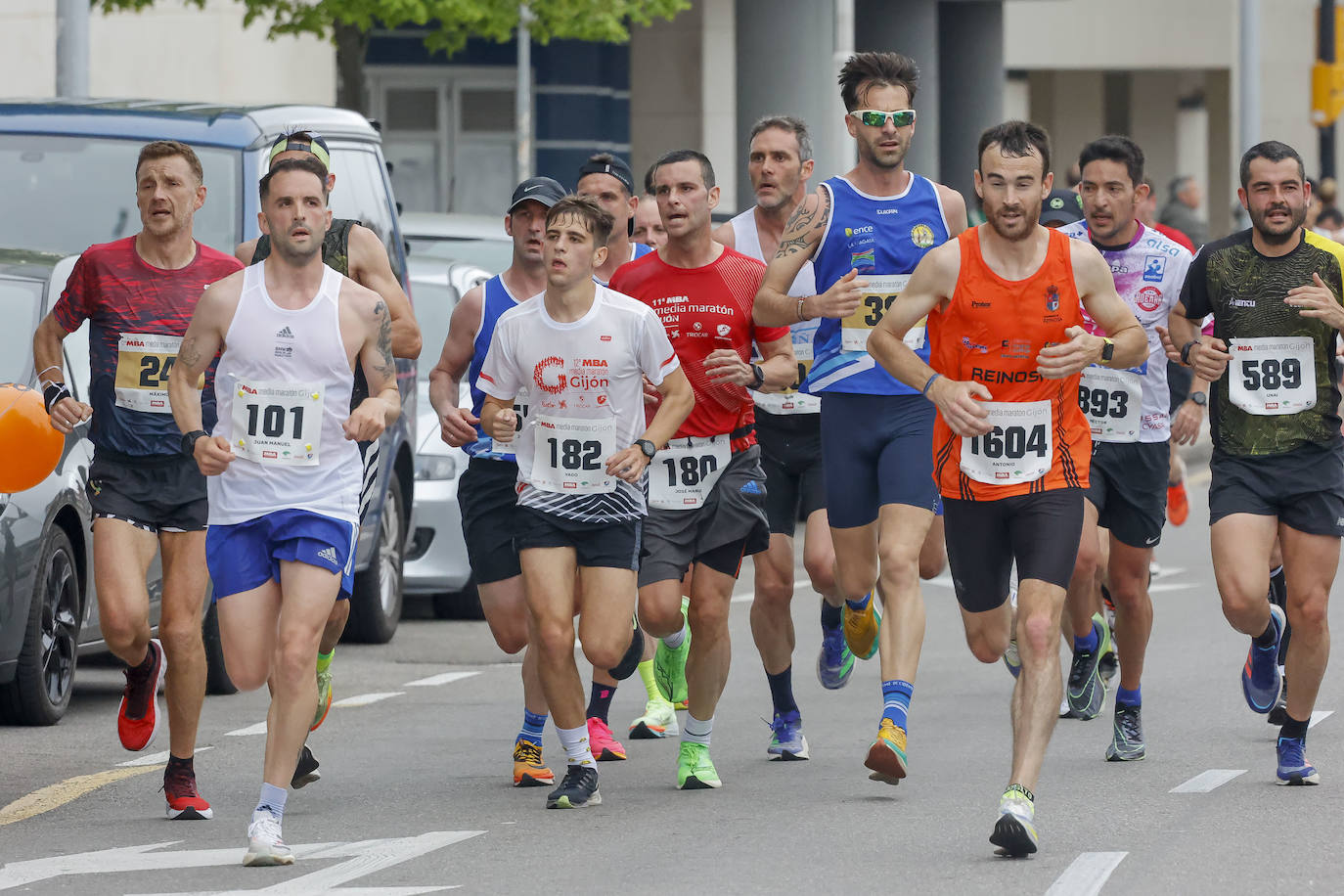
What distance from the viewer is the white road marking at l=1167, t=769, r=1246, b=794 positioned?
855cm

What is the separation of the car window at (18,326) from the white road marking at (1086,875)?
5.07 metres

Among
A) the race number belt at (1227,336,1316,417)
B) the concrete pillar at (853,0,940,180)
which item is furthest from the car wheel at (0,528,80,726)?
the concrete pillar at (853,0,940,180)

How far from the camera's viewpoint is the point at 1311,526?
28.6 feet

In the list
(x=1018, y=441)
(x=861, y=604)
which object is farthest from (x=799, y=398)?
(x=1018, y=441)

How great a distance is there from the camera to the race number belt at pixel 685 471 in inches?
350

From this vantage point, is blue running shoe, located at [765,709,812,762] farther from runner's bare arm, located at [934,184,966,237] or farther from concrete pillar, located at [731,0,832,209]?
concrete pillar, located at [731,0,832,209]

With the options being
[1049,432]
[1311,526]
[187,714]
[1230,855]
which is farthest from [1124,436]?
[187,714]

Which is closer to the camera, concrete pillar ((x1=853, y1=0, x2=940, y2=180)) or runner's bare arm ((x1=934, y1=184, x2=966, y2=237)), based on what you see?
runner's bare arm ((x1=934, y1=184, x2=966, y2=237))

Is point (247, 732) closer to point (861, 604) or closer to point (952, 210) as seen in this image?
point (861, 604)

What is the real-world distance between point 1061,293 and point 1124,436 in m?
2.17

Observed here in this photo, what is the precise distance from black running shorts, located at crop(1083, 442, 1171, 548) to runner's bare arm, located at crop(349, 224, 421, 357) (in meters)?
2.76

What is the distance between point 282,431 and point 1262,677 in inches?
153

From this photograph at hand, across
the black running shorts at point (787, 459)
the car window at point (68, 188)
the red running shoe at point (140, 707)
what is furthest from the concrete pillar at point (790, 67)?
the red running shoe at point (140, 707)

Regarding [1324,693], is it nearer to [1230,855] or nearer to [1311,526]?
[1311,526]
